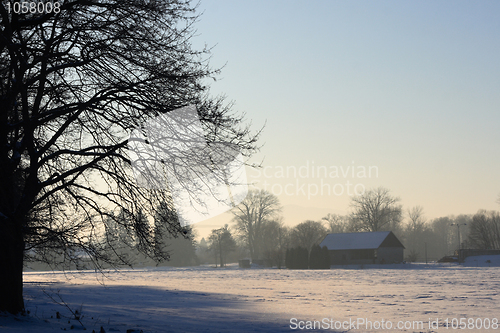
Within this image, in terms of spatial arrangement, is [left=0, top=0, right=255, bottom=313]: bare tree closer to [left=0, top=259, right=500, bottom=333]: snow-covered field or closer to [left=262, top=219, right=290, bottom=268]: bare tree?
[left=0, top=259, right=500, bottom=333]: snow-covered field

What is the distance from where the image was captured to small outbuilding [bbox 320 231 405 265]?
241ft

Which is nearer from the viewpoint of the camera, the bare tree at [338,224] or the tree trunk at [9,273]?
the tree trunk at [9,273]

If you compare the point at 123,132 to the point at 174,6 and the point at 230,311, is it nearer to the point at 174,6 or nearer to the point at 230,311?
the point at 174,6

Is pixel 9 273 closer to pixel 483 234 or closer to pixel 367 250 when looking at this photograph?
pixel 367 250

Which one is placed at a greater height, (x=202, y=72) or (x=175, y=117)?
(x=202, y=72)

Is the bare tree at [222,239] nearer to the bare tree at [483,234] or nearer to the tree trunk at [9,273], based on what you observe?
the bare tree at [483,234]

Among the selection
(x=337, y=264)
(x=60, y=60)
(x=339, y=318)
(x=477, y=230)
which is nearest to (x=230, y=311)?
(x=339, y=318)

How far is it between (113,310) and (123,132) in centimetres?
676

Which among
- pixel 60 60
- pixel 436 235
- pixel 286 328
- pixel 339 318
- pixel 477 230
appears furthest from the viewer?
pixel 436 235

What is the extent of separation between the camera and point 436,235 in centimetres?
14938

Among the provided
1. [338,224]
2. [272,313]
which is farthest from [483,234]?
[272,313]

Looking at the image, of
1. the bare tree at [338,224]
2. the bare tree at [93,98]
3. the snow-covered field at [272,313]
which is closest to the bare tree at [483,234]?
the bare tree at [338,224]

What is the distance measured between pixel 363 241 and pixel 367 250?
187cm

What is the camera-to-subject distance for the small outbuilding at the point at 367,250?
73.5 m
